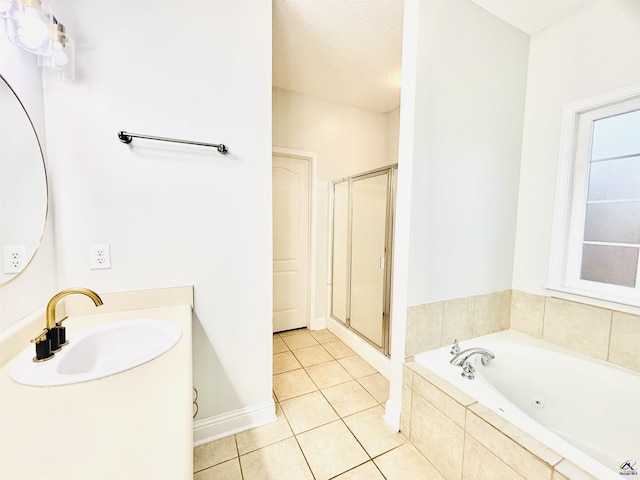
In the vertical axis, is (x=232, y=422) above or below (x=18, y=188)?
below

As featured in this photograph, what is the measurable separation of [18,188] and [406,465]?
7.06ft

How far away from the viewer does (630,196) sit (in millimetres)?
1494

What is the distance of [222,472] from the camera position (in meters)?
1.32

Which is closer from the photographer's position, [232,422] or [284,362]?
[232,422]

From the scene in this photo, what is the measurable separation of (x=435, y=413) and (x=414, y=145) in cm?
148

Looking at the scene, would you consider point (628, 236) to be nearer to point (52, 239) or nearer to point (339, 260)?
point (339, 260)

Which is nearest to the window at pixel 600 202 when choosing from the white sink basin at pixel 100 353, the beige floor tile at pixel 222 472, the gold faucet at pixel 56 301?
the beige floor tile at pixel 222 472

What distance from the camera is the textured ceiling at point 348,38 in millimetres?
1648

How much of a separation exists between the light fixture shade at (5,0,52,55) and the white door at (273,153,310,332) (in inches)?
74.5

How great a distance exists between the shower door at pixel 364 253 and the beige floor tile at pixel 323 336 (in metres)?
0.23

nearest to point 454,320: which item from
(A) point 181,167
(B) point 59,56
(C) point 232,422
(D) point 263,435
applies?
(D) point 263,435

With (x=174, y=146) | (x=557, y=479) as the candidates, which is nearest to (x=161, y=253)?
(x=174, y=146)

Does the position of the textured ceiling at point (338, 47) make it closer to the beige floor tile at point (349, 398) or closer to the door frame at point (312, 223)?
the door frame at point (312, 223)

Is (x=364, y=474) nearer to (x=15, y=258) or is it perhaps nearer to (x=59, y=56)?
(x=15, y=258)
